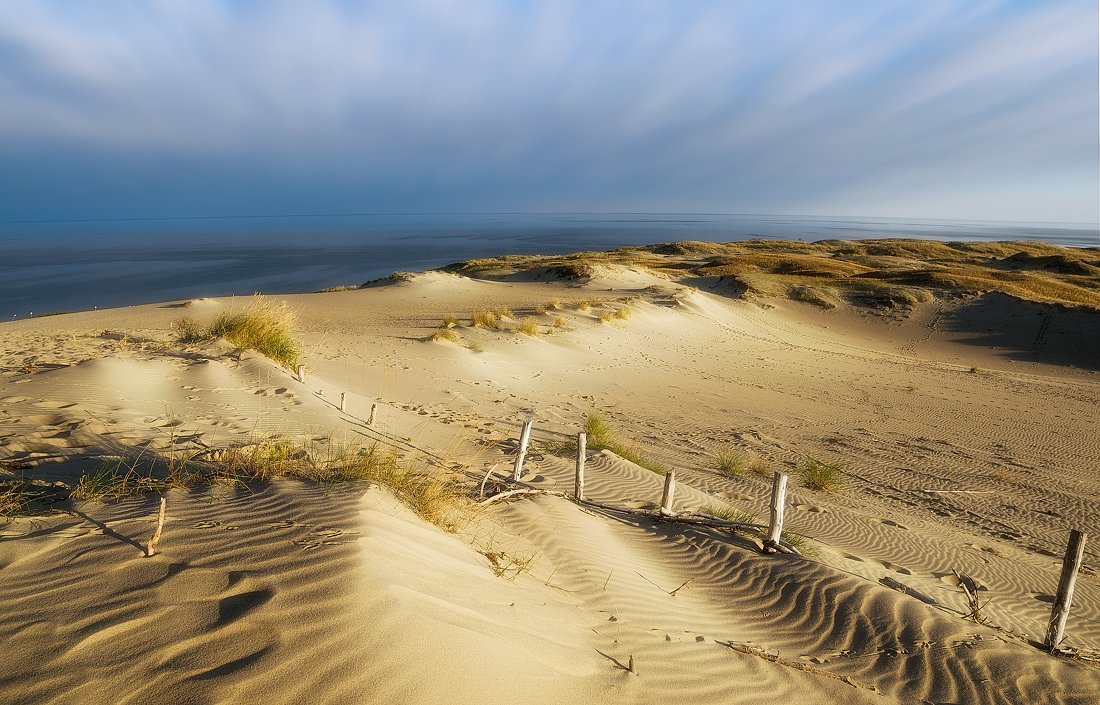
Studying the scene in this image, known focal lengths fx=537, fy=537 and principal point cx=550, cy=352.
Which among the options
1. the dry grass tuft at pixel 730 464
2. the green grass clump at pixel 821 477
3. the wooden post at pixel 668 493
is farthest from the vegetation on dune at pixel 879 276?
the wooden post at pixel 668 493

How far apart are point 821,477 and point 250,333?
32.5ft

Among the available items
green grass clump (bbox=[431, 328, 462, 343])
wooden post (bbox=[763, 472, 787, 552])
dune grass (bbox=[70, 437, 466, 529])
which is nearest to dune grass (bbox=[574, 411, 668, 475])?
wooden post (bbox=[763, 472, 787, 552])

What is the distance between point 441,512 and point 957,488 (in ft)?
25.7

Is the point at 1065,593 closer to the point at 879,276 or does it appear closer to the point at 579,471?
the point at 579,471

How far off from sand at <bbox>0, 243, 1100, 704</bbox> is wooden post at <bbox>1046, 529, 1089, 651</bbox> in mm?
176

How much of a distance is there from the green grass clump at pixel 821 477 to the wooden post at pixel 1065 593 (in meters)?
3.79

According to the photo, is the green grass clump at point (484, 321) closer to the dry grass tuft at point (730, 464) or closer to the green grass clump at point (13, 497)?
the dry grass tuft at point (730, 464)

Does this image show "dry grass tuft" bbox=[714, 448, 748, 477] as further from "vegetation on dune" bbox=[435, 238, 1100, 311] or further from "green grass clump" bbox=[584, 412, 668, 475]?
"vegetation on dune" bbox=[435, 238, 1100, 311]

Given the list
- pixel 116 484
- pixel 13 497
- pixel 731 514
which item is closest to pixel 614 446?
pixel 731 514

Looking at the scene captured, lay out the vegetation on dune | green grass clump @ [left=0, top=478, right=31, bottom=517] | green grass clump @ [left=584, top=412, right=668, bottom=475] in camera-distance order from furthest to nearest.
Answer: the vegetation on dune < green grass clump @ [left=584, top=412, right=668, bottom=475] < green grass clump @ [left=0, top=478, right=31, bottom=517]

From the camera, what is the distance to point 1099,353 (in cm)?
2044

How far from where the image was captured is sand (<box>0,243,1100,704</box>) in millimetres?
2305

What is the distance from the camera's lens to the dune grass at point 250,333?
32.2 feet

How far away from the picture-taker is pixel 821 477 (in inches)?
297
